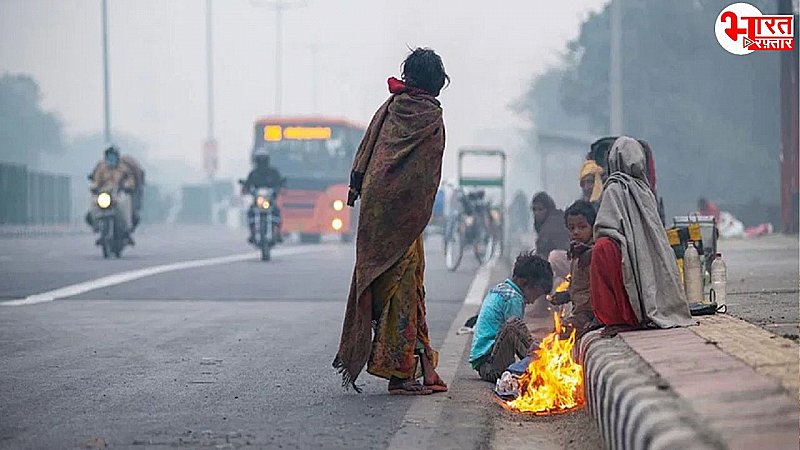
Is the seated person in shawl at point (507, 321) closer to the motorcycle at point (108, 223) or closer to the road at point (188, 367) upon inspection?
the road at point (188, 367)

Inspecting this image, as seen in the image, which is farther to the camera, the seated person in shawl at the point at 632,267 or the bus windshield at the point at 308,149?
the bus windshield at the point at 308,149

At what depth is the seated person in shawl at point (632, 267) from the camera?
7.30 meters

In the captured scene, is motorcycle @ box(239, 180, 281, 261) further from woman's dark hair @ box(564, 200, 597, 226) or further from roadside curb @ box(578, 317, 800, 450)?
roadside curb @ box(578, 317, 800, 450)

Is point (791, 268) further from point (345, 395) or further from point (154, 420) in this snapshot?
point (154, 420)

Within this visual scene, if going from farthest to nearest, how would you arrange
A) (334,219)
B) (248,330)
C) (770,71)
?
(770,71)
(334,219)
(248,330)

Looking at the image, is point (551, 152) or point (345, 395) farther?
point (551, 152)

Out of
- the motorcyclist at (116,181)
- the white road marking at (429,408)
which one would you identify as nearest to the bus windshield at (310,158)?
the motorcyclist at (116,181)

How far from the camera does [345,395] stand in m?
7.57

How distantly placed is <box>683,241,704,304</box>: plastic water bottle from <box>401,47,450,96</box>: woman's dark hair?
2.58m

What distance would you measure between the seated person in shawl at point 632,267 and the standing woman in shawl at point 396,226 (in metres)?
0.95

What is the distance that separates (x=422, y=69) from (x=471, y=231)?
14.7m

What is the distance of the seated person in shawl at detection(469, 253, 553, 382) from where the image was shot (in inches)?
315

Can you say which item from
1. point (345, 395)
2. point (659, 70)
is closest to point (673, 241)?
point (345, 395)

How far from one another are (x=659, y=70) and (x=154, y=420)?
1485 inches
